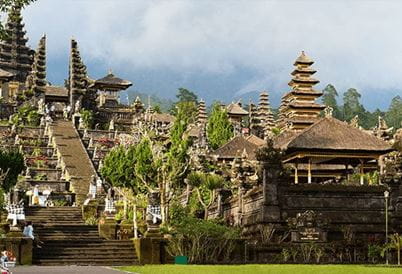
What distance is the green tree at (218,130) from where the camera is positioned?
211ft

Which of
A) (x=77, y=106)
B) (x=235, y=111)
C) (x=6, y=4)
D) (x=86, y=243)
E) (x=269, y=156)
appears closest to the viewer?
(x=6, y=4)

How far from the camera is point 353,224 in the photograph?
98.9 feet

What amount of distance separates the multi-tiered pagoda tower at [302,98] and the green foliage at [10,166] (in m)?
15.8

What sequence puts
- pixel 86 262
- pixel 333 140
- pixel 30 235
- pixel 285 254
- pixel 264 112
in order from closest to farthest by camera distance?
pixel 86 262 < pixel 30 235 < pixel 285 254 < pixel 333 140 < pixel 264 112

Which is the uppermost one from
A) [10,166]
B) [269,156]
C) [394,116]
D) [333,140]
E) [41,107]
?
[394,116]

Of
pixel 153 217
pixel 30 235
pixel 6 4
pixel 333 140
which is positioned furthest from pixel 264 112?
pixel 6 4

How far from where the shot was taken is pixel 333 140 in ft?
114

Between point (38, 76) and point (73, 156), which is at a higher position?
point (38, 76)

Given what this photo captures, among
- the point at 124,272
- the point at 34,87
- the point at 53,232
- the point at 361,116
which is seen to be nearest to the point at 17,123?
the point at 34,87

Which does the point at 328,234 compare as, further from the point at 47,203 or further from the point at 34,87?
the point at 34,87

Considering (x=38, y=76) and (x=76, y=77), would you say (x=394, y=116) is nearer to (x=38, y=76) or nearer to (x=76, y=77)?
(x=76, y=77)

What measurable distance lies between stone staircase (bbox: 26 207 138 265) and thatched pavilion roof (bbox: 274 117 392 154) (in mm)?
9095

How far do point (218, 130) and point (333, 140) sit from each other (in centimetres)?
3072

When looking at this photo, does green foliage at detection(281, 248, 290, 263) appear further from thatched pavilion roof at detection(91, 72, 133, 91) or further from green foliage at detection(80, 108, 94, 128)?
thatched pavilion roof at detection(91, 72, 133, 91)
